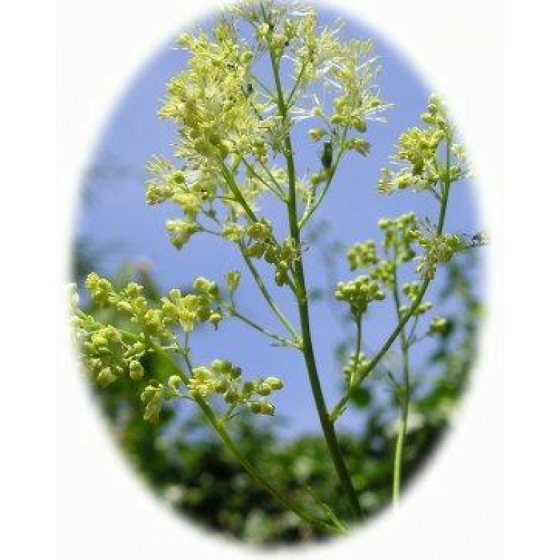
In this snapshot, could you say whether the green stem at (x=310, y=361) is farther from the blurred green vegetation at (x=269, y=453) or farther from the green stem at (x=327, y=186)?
the blurred green vegetation at (x=269, y=453)

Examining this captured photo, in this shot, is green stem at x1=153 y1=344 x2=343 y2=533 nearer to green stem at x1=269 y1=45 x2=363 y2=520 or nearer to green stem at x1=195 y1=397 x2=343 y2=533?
green stem at x1=195 y1=397 x2=343 y2=533

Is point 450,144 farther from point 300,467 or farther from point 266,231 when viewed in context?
point 300,467

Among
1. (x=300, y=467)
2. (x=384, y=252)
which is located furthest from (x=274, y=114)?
(x=300, y=467)

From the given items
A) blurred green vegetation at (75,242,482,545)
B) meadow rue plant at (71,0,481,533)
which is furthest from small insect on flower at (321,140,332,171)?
blurred green vegetation at (75,242,482,545)

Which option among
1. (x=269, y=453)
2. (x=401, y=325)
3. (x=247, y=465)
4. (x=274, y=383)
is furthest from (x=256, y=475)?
(x=269, y=453)

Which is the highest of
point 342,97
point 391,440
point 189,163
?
point 342,97

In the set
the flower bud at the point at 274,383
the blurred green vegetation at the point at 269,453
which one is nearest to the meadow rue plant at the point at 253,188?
the flower bud at the point at 274,383
